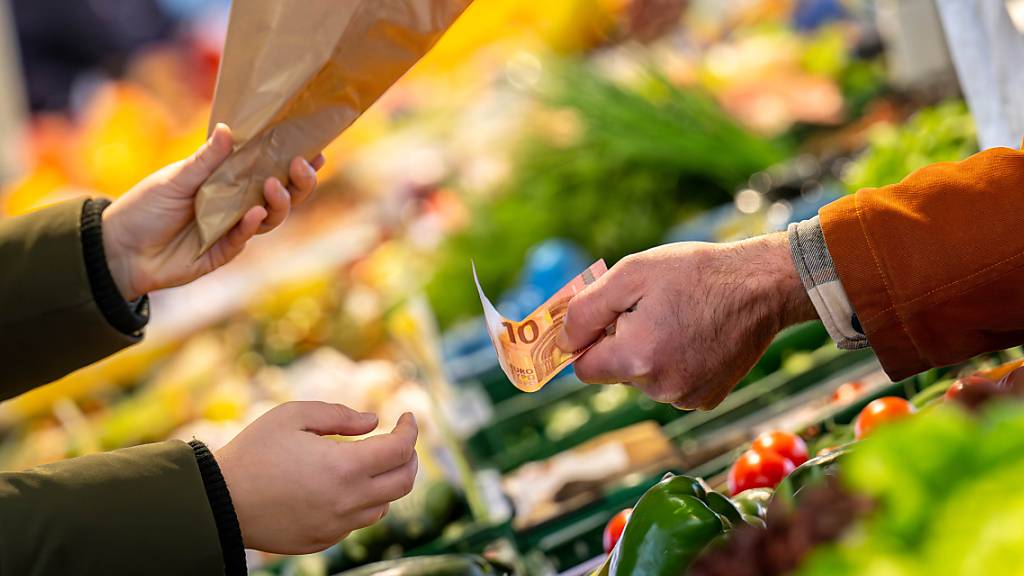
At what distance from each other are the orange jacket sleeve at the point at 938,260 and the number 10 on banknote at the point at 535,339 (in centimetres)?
34

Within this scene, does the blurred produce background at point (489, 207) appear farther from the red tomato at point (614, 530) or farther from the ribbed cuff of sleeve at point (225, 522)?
the ribbed cuff of sleeve at point (225, 522)

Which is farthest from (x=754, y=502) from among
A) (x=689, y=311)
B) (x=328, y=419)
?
(x=328, y=419)

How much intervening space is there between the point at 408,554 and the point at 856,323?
4.15ft

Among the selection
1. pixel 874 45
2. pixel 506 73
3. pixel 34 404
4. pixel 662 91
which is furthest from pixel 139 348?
pixel 874 45

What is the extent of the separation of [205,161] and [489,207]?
2337mm

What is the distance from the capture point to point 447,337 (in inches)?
149

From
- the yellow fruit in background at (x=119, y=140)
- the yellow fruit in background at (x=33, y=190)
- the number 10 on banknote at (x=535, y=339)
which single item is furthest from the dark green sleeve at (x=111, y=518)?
the yellow fruit in background at (x=33, y=190)

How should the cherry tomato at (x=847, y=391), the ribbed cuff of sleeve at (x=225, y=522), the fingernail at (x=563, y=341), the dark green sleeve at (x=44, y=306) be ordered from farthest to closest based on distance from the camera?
the cherry tomato at (x=847, y=391)
the dark green sleeve at (x=44, y=306)
the fingernail at (x=563, y=341)
the ribbed cuff of sleeve at (x=225, y=522)

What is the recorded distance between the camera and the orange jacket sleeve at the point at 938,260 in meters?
1.27

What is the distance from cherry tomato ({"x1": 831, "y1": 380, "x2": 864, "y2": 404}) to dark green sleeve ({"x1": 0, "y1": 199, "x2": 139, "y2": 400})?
1382 millimetres

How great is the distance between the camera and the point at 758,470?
164cm

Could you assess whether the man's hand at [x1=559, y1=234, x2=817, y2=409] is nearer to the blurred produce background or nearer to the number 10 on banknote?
the number 10 on banknote

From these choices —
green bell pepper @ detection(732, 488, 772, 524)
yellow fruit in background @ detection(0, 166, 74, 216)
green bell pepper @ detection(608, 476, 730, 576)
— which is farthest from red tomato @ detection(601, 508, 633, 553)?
yellow fruit in background @ detection(0, 166, 74, 216)

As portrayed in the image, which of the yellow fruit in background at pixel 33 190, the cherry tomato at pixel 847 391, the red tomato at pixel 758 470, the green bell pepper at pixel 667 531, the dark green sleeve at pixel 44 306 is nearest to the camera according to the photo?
the green bell pepper at pixel 667 531
